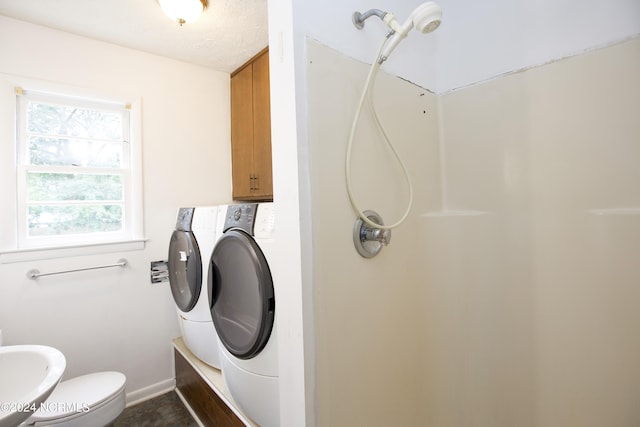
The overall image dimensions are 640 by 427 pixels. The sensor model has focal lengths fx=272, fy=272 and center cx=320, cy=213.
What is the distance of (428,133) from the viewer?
1.20 metres

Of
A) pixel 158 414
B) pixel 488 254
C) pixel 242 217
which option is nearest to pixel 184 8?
pixel 242 217

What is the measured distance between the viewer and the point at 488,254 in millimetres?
1098

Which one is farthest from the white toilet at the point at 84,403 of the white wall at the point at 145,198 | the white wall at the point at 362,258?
the white wall at the point at 362,258

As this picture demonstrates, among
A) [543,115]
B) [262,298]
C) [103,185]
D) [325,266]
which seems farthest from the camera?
[103,185]

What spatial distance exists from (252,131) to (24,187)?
141 centimetres

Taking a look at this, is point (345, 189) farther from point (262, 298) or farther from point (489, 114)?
point (489, 114)

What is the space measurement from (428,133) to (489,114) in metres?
0.23

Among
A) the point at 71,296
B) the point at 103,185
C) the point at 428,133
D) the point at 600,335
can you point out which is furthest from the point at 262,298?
the point at 103,185

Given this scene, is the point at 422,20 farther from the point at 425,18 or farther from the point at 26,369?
the point at 26,369

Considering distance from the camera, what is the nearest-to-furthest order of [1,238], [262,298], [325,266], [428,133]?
1. [325,266]
2. [262,298]
3. [428,133]
4. [1,238]

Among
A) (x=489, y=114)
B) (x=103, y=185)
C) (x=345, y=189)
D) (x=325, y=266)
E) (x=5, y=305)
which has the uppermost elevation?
(x=489, y=114)

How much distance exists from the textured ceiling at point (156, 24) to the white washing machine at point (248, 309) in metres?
1.15

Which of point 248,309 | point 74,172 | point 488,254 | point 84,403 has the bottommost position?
point 84,403

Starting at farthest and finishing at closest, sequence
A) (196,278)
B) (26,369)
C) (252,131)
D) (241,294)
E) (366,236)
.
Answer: (252,131)
(196,278)
(241,294)
(26,369)
(366,236)
